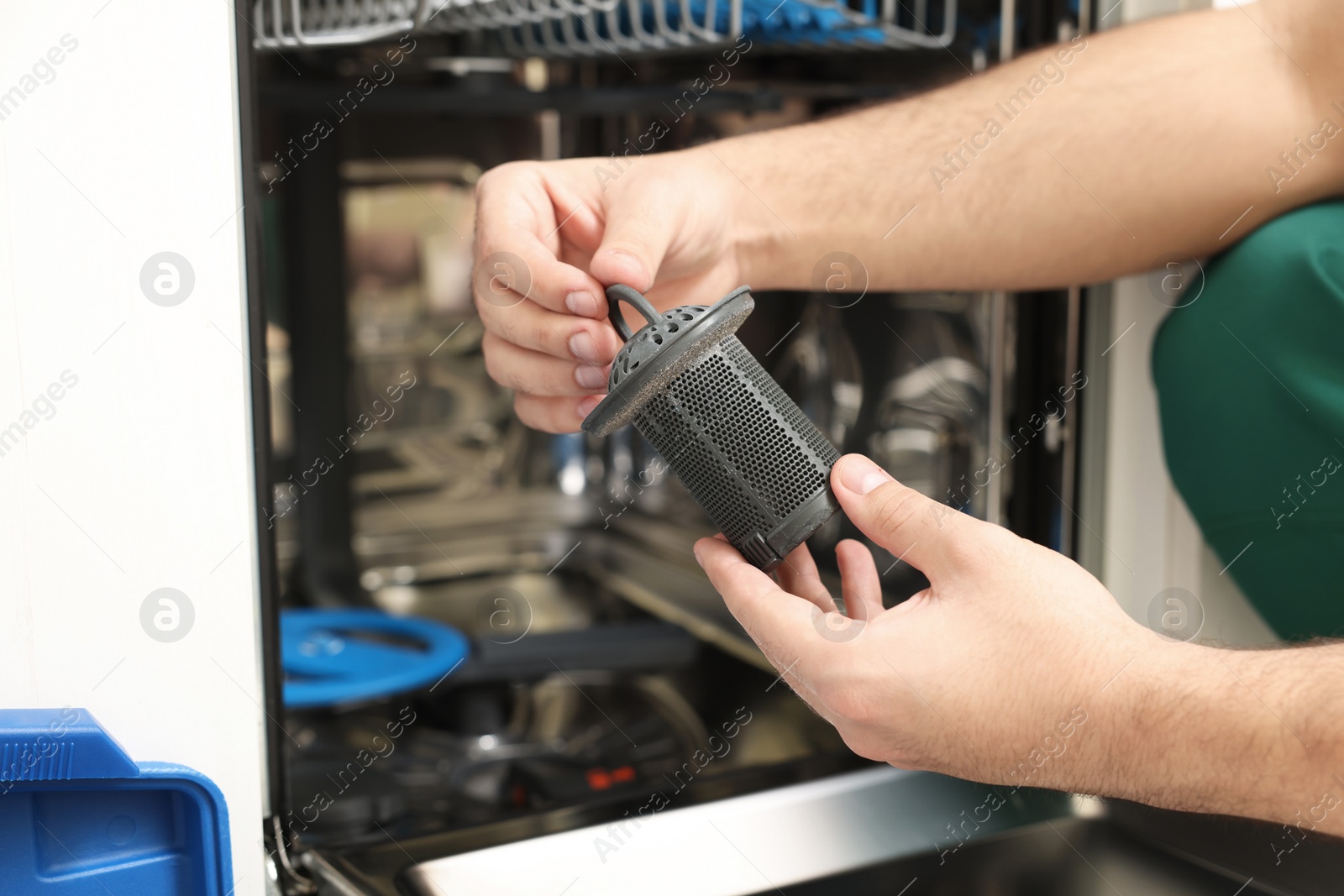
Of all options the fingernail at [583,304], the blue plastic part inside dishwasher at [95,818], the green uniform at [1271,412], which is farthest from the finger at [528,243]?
the green uniform at [1271,412]

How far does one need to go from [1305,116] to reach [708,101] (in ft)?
1.60

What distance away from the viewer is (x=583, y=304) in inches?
24.6

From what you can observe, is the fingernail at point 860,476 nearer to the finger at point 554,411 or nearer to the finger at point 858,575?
the finger at point 858,575

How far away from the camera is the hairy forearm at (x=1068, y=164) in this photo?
79 cm

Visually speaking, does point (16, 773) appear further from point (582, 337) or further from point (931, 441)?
point (931, 441)

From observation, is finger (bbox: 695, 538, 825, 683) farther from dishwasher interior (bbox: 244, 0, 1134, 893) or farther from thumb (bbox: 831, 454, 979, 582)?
dishwasher interior (bbox: 244, 0, 1134, 893)

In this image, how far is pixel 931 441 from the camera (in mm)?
1062

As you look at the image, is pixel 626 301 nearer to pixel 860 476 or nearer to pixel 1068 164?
pixel 860 476

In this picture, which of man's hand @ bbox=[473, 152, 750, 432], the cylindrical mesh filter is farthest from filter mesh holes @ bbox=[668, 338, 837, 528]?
man's hand @ bbox=[473, 152, 750, 432]

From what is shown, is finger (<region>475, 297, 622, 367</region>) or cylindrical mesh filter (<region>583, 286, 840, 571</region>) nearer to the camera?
cylindrical mesh filter (<region>583, 286, 840, 571</region>)

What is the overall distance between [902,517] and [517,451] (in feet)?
3.24

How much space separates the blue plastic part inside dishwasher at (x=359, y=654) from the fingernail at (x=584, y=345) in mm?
493

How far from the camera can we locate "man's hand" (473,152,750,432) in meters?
0.64

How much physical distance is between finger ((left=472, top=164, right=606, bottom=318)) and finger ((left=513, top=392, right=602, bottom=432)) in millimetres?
83
